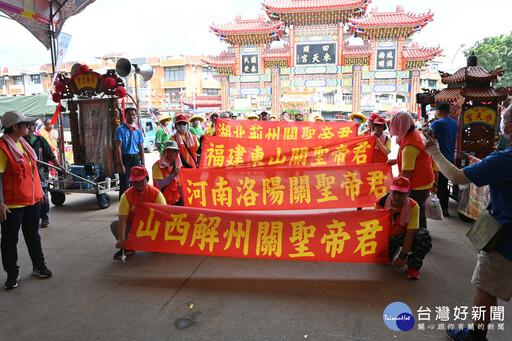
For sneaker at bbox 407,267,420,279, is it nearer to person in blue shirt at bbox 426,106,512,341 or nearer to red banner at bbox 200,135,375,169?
person in blue shirt at bbox 426,106,512,341

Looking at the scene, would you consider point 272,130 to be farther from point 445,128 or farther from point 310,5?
point 310,5

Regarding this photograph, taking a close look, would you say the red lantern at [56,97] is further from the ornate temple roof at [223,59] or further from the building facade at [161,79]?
the building facade at [161,79]

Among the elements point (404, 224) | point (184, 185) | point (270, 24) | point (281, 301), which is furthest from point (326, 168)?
point (270, 24)

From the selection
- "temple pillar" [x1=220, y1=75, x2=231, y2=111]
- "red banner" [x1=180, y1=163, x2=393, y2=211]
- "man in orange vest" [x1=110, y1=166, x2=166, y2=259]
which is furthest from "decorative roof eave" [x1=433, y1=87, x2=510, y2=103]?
"temple pillar" [x1=220, y1=75, x2=231, y2=111]

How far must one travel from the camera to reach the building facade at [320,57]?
2153 centimetres

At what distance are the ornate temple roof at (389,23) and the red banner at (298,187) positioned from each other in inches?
777

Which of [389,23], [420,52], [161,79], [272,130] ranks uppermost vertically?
[389,23]

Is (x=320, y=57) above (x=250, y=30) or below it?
below

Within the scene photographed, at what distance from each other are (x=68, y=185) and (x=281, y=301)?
4.96 meters

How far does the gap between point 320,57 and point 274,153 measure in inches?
749

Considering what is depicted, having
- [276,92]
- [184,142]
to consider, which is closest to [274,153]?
[184,142]

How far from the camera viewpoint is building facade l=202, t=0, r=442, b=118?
70.6ft

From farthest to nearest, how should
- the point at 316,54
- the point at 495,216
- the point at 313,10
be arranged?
the point at 316,54
the point at 313,10
the point at 495,216

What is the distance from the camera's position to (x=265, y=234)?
3242 millimetres
